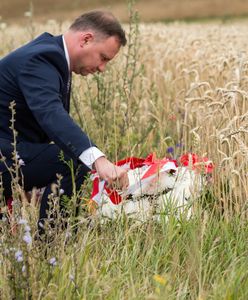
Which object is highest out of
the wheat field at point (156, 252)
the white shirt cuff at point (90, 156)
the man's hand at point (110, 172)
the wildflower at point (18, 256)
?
the white shirt cuff at point (90, 156)

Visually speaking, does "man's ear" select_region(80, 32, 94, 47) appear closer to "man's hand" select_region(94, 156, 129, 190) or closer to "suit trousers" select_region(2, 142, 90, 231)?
"suit trousers" select_region(2, 142, 90, 231)

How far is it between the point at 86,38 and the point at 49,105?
1.71ft

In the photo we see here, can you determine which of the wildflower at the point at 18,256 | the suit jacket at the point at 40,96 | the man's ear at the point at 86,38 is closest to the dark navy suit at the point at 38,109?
the suit jacket at the point at 40,96

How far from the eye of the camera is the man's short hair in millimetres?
3928

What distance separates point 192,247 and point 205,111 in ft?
4.61

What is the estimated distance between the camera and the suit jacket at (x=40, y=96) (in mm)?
3576

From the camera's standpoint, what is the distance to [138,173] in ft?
13.1

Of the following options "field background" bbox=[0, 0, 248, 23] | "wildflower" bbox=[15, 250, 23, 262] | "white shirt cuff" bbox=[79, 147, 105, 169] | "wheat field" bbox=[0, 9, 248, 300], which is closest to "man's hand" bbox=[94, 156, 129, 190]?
"white shirt cuff" bbox=[79, 147, 105, 169]

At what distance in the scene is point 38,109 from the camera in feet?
11.9

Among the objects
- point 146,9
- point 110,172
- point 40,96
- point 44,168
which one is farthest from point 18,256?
point 146,9

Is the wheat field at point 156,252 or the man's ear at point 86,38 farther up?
the man's ear at point 86,38

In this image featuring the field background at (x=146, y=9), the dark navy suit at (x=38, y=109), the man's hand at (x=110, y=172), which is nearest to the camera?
the man's hand at (x=110, y=172)

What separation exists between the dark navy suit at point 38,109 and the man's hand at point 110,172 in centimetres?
10

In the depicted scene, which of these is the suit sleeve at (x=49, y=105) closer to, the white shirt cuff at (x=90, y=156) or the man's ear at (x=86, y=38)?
the white shirt cuff at (x=90, y=156)
